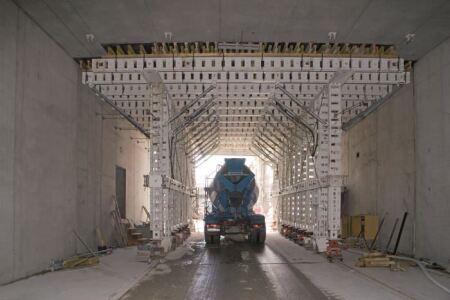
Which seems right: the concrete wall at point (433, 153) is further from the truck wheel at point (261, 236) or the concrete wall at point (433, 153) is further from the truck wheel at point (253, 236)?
the truck wheel at point (253, 236)

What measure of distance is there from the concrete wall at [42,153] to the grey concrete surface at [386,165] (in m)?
10.2

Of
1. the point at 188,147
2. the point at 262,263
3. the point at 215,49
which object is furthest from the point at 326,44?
the point at 188,147

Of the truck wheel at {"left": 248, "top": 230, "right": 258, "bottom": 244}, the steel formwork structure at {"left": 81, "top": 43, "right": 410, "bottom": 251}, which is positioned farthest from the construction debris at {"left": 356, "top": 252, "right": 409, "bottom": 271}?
the truck wheel at {"left": 248, "top": 230, "right": 258, "bottom": 244}

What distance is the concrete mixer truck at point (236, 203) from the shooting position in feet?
70.9

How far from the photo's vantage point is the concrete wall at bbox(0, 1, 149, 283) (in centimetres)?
1061

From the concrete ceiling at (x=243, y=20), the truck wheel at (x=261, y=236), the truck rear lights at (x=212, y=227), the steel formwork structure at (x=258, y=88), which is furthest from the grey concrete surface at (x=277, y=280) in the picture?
the concrete ceiling at (x=243, y=20)

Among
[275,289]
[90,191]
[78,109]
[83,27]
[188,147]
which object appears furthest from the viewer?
[188,147]

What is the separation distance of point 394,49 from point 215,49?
5.16 m

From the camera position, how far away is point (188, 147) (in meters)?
26.6

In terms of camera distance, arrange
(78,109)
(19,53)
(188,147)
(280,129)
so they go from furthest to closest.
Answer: (188,147), (280,129), (78,109), (19,53)

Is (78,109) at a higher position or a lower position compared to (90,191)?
higher

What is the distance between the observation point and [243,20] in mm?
12148

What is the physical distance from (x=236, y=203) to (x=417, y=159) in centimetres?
923

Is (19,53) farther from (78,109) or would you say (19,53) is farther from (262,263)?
(262,263)
